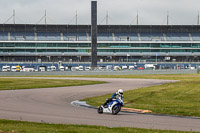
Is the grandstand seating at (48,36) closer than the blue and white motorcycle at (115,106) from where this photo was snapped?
No

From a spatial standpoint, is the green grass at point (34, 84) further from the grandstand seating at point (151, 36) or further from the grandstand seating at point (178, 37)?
the grandstand seating at point (178, 37)

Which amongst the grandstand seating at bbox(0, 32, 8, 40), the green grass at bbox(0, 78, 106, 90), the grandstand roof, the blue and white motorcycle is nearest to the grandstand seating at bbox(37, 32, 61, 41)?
the grandstand roof

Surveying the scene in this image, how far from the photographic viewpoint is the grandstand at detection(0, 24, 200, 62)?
148 m

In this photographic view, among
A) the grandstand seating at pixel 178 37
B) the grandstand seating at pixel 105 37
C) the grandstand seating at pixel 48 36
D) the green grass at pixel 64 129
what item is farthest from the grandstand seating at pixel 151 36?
the green grass at pixel 64 129

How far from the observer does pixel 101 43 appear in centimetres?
14862

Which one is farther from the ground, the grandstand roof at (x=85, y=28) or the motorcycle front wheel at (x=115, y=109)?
the grandstand roof at (x=85, y=28)

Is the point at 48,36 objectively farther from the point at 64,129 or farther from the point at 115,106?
the point at 64,129

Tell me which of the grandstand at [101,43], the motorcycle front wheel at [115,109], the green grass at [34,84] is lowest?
the green grass at [34,84]

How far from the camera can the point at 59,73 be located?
325 ft

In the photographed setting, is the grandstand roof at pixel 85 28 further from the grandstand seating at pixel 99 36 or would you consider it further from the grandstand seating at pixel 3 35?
the grandstand seating at pixel 99 36

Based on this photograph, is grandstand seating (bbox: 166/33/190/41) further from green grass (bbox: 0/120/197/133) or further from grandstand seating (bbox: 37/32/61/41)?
green grass (bbox: 0/120/197/133)

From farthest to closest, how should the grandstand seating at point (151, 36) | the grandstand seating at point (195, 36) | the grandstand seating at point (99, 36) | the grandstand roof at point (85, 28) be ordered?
the grandstand seating at point (195, 36), the grandstand roof at point (85, 28), the grandstand seating at point (99, 36), the grandstand seating at point (151, 36)

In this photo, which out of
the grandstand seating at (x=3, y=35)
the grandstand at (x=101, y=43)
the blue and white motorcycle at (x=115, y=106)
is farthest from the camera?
the grandstand seating at (x=3, y=35)

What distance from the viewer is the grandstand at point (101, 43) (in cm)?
14850
